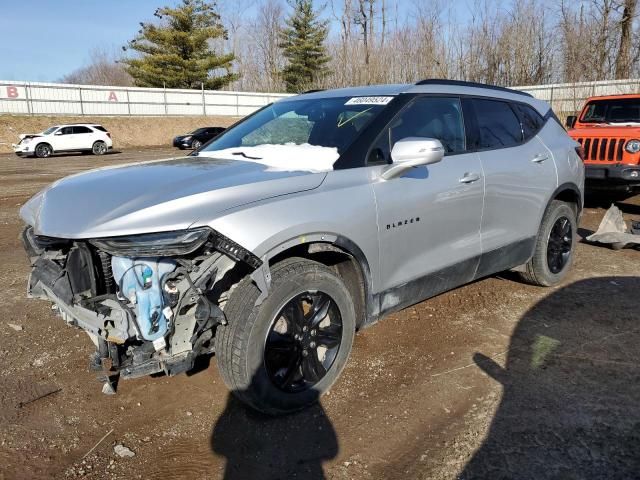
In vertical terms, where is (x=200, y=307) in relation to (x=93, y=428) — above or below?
above

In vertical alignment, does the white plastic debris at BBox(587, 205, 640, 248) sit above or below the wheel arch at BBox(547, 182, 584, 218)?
below

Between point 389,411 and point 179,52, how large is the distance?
154 feet

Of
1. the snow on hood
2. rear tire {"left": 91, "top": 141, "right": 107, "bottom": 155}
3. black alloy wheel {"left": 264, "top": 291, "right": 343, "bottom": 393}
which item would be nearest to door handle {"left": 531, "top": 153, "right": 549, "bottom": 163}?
the snow on hood

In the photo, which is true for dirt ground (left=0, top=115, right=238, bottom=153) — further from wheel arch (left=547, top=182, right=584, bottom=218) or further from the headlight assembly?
wheel arch (left=547, top=182, right=584, bottom=218)

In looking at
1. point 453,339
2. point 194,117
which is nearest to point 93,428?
point 453,339

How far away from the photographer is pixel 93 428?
2.96 meters

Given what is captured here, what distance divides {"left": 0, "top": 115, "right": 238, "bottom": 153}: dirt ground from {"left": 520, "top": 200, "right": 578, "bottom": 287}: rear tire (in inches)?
1285

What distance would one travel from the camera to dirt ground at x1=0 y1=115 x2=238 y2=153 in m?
31.8

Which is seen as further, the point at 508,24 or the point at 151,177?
the point at 508,24

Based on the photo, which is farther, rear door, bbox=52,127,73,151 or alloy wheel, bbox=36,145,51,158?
rear door, bbox=52,127,73,151

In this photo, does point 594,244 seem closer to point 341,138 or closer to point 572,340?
point 572,340

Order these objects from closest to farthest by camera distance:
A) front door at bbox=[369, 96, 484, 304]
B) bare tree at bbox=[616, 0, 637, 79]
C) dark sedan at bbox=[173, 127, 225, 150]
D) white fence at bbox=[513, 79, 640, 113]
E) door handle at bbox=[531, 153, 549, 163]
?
front door at bbox=[369, 96, 484, 304] → door handle at bbox=[531, 153, 549, 163] → white fence at bbox=[513, 79, 640, 113] → bare tree at bbox=[616, 0, 637, 79] → dark sedan at bbox=[173, 127, 225, 150]

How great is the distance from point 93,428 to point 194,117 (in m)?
41.3

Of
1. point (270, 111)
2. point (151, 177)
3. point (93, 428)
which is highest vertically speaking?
point (270, 111)
